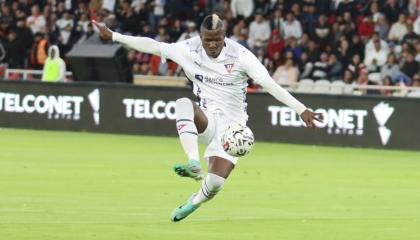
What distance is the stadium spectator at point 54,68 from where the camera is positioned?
3014 centimetres

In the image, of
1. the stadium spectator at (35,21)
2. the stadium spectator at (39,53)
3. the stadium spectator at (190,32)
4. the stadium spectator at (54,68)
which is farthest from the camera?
the stadium spectator at (35,21)

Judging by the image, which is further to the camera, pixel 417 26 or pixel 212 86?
Result: pixel 417 26

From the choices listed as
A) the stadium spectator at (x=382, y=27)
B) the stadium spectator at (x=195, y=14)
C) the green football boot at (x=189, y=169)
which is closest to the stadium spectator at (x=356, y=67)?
the stadium spectator at (x=382, y=27)

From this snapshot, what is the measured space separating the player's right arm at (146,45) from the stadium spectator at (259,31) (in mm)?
18509

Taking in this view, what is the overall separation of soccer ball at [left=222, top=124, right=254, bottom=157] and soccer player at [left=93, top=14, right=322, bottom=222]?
0.23m

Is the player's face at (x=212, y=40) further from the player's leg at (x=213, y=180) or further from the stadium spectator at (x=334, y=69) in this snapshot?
the stadium spectator at (x=334, y=69)

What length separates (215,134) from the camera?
12.8 metres

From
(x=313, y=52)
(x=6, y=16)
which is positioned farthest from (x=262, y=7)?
(x=6, y=16)

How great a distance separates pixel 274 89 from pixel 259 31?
1923cm

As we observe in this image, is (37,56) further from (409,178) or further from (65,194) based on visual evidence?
(65,194)

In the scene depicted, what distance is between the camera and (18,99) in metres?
29.4

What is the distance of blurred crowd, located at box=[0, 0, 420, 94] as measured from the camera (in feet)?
95.3

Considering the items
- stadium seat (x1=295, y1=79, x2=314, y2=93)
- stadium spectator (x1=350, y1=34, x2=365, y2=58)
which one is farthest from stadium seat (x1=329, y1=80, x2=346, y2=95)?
stadium spectator (x1=350, y1=34, x2=365, y2=58)

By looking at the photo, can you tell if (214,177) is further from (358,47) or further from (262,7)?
(262,7)
